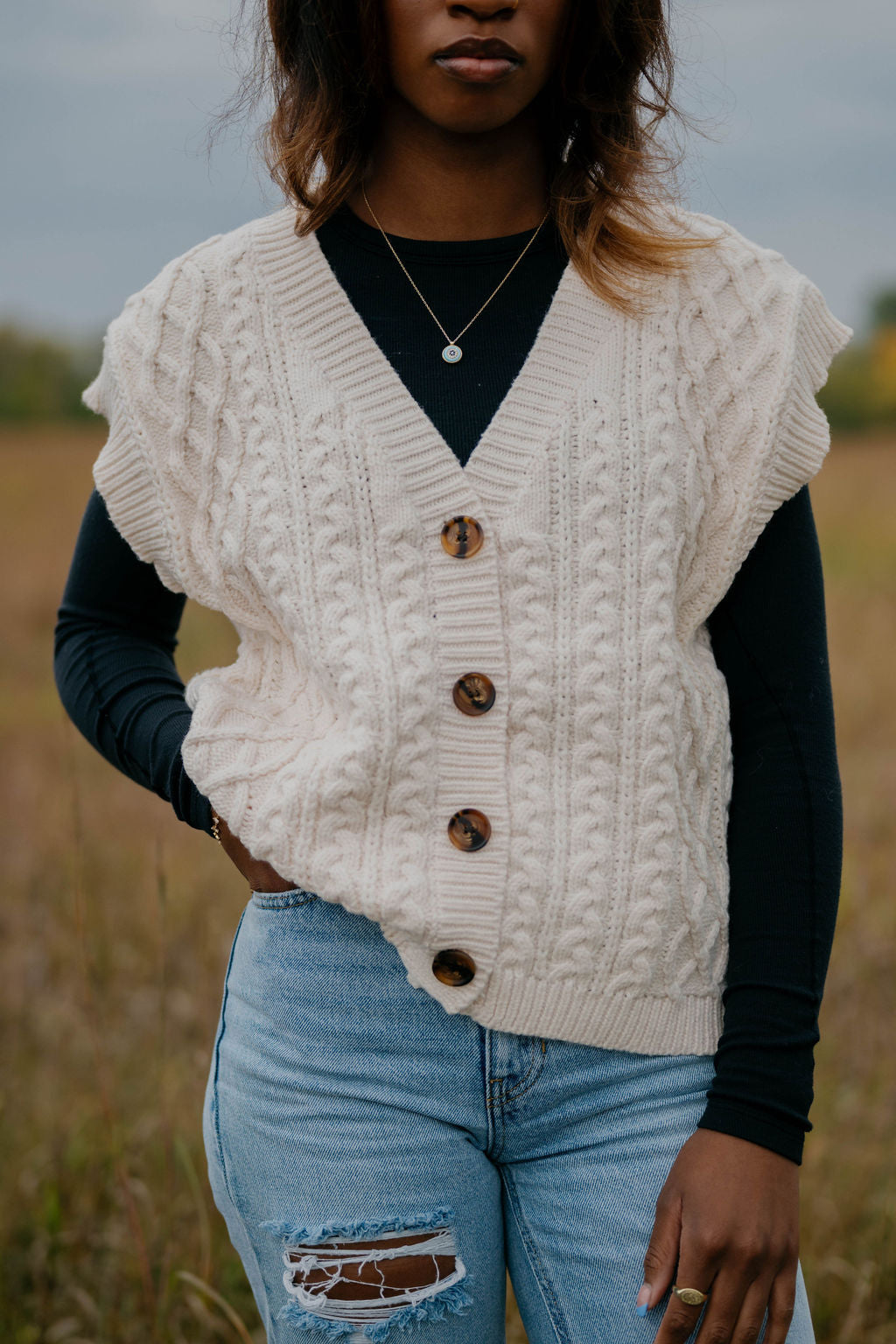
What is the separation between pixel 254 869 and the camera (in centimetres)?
140

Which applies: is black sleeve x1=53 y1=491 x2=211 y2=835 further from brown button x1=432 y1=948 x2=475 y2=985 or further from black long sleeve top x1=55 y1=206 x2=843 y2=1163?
brown button x1=432 y1=948 x2=475 y2=985

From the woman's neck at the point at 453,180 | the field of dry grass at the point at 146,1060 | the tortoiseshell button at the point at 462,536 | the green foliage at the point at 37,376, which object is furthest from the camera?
the green foliage at the point at 37,376

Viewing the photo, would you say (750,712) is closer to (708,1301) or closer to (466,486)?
(466,486)

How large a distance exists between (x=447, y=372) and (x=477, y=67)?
0.32 metres

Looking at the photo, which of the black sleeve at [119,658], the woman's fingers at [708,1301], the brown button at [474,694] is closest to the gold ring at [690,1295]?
the woman's fingers at [708,1301]

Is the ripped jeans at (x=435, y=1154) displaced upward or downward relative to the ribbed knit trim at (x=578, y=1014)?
downward

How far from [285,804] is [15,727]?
228 inches

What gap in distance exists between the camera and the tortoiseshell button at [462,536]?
1.33 meters

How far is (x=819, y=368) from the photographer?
1.44 metres

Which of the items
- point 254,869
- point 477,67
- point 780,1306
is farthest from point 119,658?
point 780,1306

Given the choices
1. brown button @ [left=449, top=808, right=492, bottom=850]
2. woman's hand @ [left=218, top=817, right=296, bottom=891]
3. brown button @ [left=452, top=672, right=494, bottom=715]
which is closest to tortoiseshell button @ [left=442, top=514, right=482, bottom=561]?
brown button @ [left=452, top=672, right=494, bottom=715]

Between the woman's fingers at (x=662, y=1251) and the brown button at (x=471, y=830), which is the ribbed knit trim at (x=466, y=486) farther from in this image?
the woman's fingers at (x=662, y=1251)

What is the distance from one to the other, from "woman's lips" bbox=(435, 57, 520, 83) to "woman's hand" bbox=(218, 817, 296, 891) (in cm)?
87

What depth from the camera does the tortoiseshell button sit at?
1.33 m
